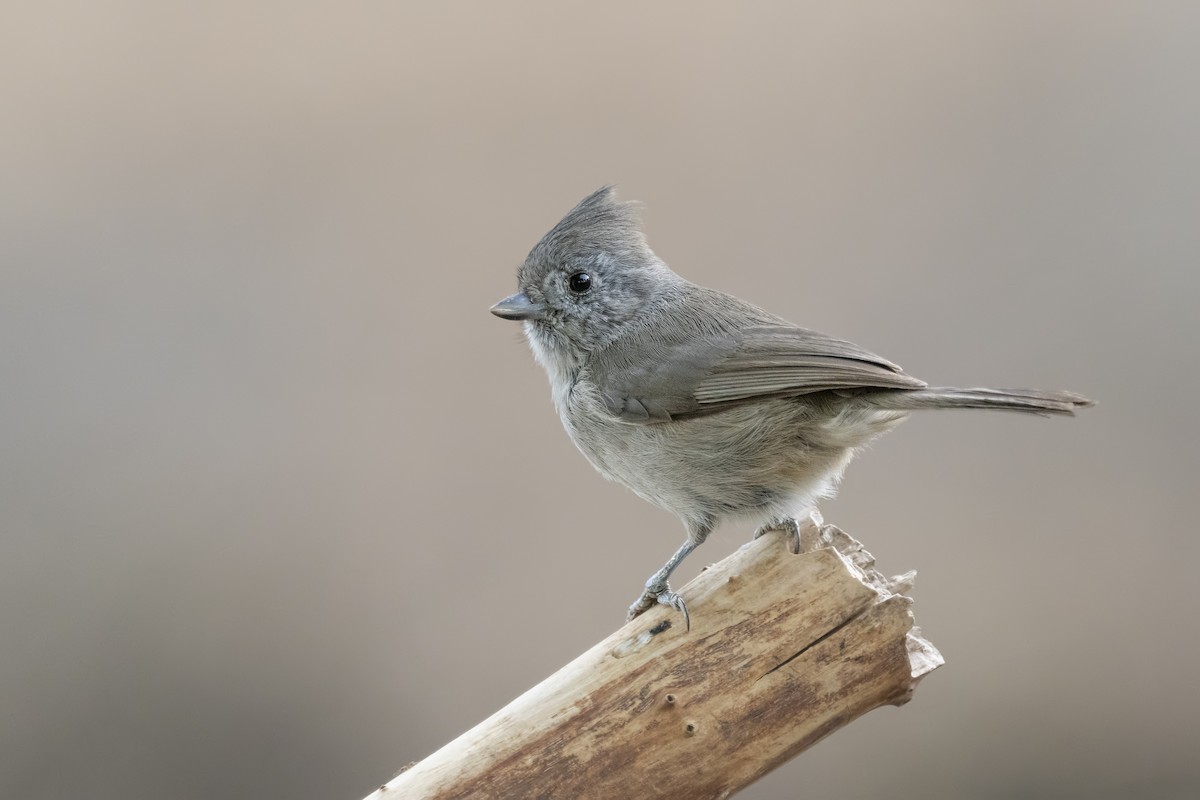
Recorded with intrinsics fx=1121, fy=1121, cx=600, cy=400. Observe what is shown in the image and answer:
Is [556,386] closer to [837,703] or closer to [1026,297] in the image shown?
[837,703]

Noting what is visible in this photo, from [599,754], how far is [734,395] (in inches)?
42.4

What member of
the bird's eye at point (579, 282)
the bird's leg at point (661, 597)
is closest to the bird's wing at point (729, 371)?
the bird's eye at point (579, 282)

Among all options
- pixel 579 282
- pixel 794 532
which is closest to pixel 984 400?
pixel 794 532

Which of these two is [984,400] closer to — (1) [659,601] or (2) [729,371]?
(2) [729,371]

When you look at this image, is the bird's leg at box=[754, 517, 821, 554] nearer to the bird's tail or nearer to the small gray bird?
the small gray bird

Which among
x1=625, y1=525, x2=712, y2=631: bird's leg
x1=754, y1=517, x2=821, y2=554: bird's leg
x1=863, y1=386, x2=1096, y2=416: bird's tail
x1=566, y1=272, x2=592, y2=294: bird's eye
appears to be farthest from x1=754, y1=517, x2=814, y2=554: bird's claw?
x1=566, y1=272, x2=592, y2=294: bird's eye

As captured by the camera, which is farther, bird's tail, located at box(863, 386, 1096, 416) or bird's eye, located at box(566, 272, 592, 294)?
bird's eye, located at box(566, 272, 592, 294)

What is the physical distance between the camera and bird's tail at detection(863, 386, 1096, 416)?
2.73m

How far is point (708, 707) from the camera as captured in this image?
2754 mm

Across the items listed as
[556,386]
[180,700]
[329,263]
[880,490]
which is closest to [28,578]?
[180,700]

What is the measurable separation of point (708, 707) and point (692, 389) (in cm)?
95

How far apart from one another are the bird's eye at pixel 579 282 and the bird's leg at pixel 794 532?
99cm

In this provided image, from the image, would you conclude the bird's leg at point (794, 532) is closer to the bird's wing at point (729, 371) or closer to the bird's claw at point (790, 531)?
the bird's claw at point (790, 531)

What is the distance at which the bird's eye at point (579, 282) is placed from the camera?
12.1ft
